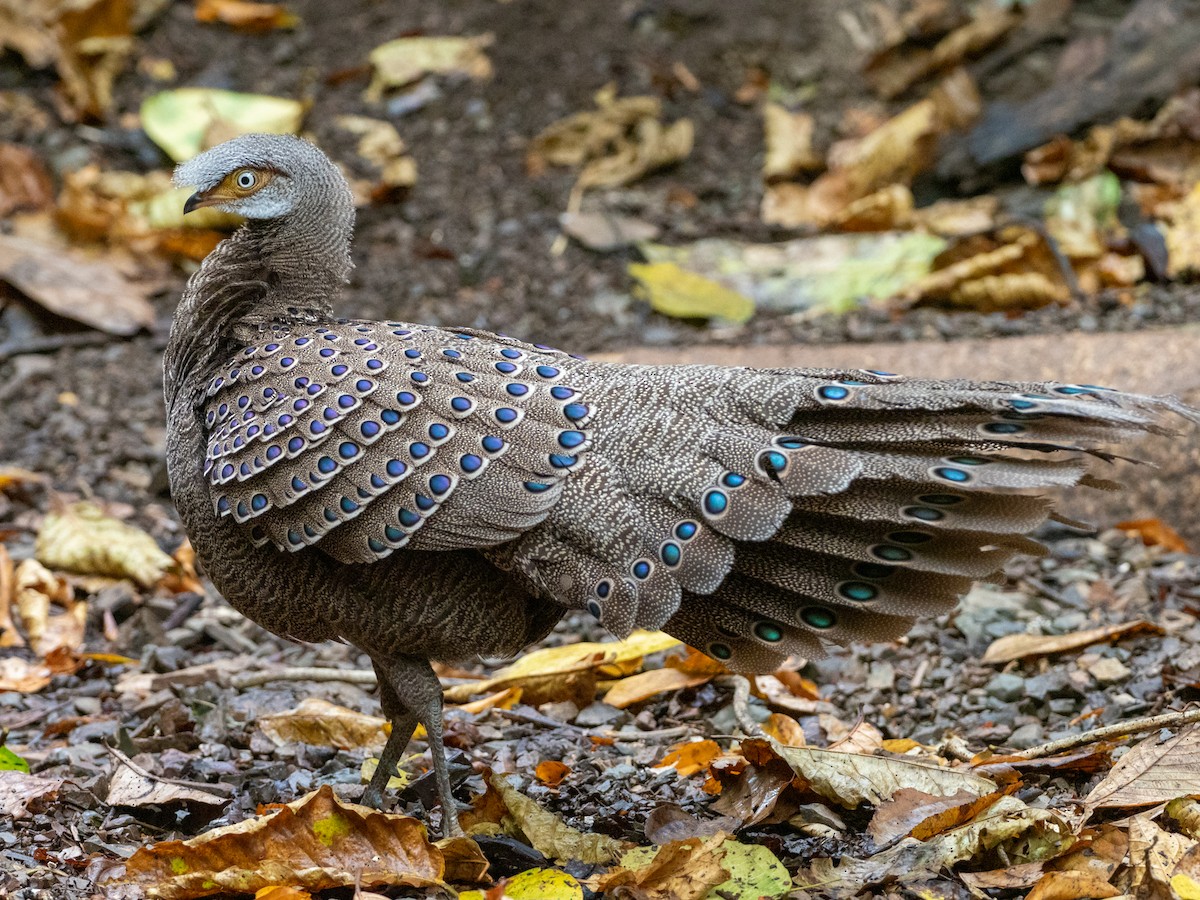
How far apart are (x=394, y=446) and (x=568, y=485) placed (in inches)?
20.4

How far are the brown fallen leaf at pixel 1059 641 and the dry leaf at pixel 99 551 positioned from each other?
372 centimetres

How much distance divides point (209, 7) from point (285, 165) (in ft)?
24.5

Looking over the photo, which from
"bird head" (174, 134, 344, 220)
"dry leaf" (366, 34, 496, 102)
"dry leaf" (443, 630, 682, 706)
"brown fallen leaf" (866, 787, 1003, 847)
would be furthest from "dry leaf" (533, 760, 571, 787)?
"dry leaf" (366, 34, 496, 102)

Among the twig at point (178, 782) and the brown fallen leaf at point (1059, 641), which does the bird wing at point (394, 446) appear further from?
the brown fallen leaf at point (1059, 641)

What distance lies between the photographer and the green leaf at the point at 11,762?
14.4 feet

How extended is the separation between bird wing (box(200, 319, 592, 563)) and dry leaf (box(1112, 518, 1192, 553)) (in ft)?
11.0

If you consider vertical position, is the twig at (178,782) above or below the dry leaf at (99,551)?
below

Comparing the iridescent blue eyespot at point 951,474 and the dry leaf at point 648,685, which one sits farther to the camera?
the dry leaf at point 648,685

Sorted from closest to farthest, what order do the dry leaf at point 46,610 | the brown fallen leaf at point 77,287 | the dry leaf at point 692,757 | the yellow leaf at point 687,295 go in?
the dry leaf at point 692,757 < the dry leaf at point 46,610 < the brown fallen leaf at point 77,287 < the yellow leaf at point 687,295

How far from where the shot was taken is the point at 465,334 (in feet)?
14.3

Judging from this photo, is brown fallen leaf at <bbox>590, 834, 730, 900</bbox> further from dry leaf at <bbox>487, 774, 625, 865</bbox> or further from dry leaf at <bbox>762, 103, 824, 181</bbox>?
dry leaf at <bbox>762, 103, 824, 181</bbox>

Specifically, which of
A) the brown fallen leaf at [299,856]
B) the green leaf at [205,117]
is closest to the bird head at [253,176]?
the brown fallen leaf at [299,856]

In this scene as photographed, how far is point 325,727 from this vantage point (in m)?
4.99

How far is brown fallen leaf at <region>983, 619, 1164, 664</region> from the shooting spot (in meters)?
5.11
